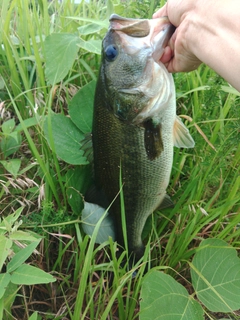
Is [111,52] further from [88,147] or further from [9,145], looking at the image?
[9,145]

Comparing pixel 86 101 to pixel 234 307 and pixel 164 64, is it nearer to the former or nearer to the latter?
pixel 164 64

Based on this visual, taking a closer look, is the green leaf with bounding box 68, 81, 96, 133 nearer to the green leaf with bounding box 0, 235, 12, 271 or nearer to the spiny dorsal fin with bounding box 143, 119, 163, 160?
the spiny dorsal fin with bounding box 143, 119, 163, 160

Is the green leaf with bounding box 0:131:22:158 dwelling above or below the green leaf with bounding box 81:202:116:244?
above

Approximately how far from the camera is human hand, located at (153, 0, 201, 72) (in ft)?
4.61

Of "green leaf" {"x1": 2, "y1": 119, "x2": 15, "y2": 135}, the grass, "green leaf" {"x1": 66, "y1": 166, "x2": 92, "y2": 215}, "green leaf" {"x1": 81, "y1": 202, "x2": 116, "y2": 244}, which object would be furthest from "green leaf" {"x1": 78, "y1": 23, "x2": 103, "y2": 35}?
"green leaf" {"x1": 81, "y1": 202, "x2": 116, "y2": 244}

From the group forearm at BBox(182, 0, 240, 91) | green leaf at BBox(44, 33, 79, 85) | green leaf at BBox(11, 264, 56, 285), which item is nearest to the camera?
green leaf at BBox(11, 264, 56, 285)

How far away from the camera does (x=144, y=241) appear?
5.74ft

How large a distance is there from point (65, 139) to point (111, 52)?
476 millimetres

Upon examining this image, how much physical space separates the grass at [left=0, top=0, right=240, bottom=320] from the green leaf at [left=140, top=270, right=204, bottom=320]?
0.12 m

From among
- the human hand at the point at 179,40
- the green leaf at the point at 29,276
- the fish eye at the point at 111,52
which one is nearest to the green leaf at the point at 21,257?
the green leaf at the point at 29,276

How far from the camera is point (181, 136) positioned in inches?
60.5

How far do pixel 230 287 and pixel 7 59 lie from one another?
1619mm

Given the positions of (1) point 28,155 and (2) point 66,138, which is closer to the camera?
(2) point 66,138

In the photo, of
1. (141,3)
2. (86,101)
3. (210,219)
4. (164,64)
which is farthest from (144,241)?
(141,3)
